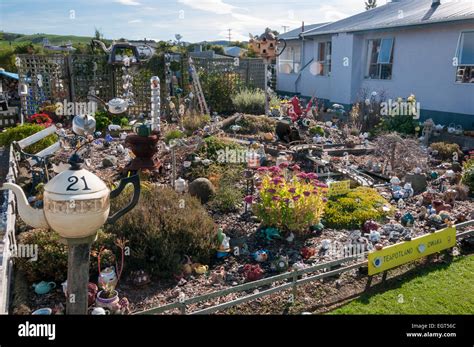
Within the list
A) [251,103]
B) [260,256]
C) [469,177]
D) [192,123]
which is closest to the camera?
[260,256]

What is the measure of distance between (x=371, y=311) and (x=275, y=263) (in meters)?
1.24

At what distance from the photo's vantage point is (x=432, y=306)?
14.0 ft

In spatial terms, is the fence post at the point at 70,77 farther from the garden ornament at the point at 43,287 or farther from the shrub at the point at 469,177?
the shrub at the point at 469,177

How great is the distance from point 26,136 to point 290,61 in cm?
1470

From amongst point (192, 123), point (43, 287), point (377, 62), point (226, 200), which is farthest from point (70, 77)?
point (43, 287)

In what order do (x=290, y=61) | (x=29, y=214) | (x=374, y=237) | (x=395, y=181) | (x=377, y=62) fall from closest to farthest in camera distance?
1. (x=29, y=214)
2. (x=374, y=237)
3. (x=395, y=181)
4. (x=377, y=62)
5. (x=290, y=61)

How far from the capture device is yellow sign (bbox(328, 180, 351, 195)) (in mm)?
6895

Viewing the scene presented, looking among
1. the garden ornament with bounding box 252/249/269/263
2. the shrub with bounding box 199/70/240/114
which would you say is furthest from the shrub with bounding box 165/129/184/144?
the shrub with bounding box 199/70/240/114

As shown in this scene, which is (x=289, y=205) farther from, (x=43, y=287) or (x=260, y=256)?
(x=43, y=287)

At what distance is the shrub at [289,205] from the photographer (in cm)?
559

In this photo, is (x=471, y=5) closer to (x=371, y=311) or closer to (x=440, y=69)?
(x=440, y=69)

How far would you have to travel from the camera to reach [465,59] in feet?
39.1
